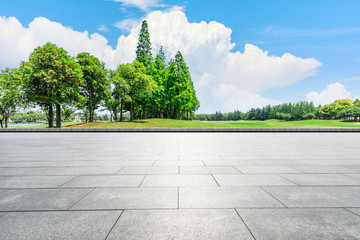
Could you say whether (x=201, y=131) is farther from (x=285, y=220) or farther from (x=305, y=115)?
(x=305, y=115)

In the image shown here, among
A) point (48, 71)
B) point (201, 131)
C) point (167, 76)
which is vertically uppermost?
point (167, 76)

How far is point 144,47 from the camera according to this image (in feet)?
169

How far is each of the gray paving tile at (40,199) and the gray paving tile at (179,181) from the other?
134 cm

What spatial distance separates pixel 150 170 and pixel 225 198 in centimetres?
258

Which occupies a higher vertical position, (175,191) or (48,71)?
Answer: (48,71)

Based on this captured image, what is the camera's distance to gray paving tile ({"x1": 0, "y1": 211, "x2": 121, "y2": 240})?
244 cm

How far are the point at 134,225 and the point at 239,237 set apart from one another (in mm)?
1385

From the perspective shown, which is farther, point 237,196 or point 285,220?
point 237,196

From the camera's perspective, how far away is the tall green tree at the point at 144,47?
165ft

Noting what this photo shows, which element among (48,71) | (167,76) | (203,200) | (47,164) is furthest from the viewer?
(167,76)

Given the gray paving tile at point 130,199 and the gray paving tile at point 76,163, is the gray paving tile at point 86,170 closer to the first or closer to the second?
the gray paving tile at point 76,163

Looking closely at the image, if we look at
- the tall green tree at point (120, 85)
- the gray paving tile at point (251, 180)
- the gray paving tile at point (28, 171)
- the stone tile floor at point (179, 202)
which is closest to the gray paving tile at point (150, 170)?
the stone tile floor at point (179, 202)

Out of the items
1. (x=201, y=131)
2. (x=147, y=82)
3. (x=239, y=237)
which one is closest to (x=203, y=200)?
(x=239, y=237)

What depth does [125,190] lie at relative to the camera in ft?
13.1
